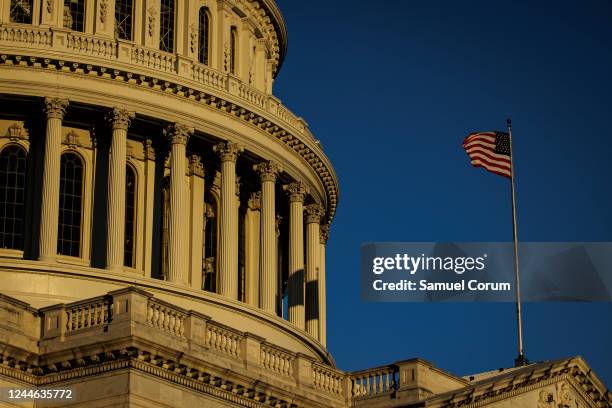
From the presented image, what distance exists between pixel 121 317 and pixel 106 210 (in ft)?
42.8

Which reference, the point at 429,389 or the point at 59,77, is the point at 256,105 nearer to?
the point at 59,77

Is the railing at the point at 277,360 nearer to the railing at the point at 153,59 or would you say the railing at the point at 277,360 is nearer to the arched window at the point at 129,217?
the arched window at the point at 129,217

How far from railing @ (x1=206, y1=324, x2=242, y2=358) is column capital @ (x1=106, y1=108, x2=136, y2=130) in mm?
12151

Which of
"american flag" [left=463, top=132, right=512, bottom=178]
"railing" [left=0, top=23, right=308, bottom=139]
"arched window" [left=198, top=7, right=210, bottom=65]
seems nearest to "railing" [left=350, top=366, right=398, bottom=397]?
"american flag" [left=463, top=132, right=512, bottom=178]

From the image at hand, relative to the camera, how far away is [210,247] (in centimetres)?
5759

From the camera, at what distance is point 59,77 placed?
175 feet

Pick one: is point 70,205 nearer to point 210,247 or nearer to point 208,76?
point 210,247

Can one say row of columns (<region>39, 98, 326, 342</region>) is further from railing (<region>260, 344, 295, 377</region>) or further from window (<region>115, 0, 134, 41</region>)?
railing (<region>260, 344, 295, 377</region>)

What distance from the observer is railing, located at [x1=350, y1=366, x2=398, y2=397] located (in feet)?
153

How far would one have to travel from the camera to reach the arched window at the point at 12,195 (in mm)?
52906

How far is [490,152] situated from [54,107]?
14881mm

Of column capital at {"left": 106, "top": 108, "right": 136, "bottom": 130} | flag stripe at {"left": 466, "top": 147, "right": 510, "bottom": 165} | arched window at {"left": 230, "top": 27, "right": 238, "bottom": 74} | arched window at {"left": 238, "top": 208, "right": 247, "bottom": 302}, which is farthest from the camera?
arched window at {"left": 230, "top": 27, "right": 238, "bottom": 74}

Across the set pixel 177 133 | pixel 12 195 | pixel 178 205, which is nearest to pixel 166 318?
pixel 178 205

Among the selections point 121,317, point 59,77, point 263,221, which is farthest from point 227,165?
point 121,317
